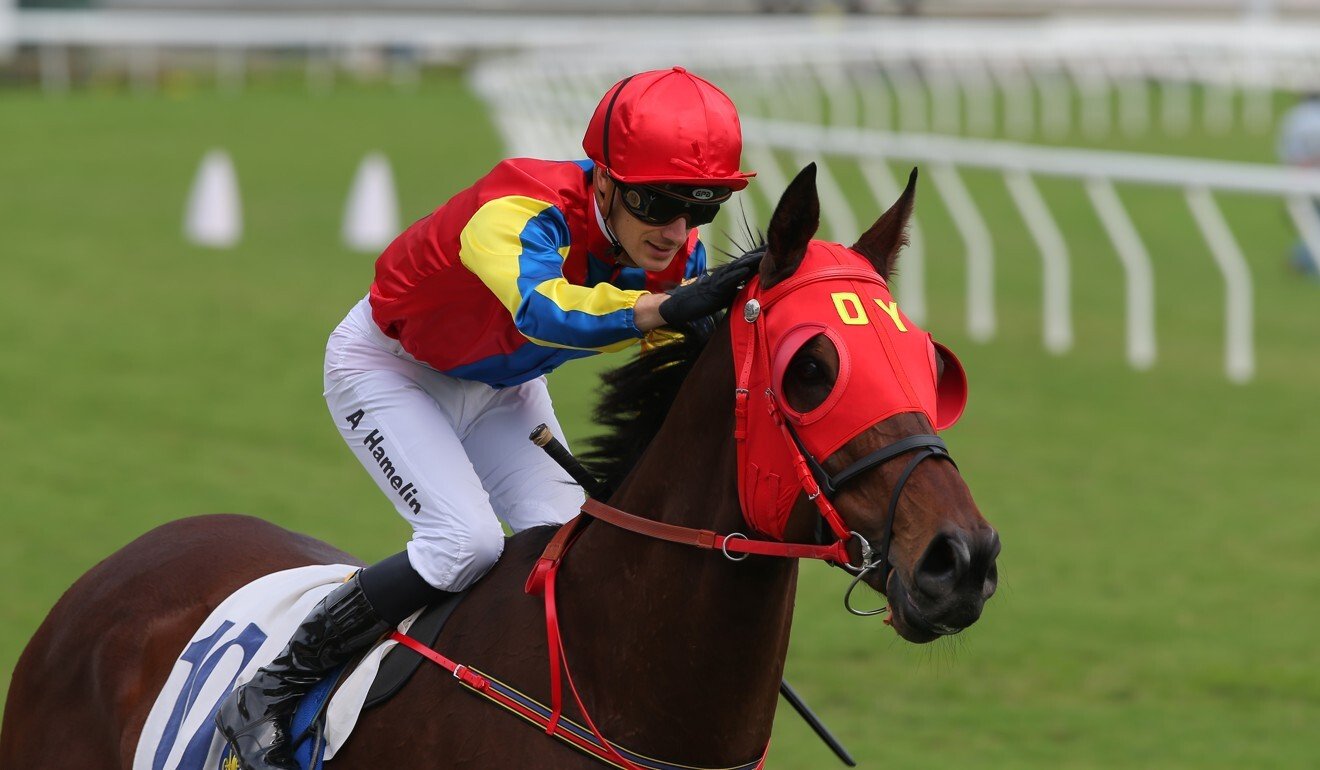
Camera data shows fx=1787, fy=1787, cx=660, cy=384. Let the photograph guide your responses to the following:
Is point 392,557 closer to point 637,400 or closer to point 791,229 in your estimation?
point 637,400

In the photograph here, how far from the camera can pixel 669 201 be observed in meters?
3.38

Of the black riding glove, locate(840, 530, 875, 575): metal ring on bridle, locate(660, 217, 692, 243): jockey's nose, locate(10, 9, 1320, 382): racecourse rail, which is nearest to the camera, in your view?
locate(840, 530, 875, 575): metal ring on bridle

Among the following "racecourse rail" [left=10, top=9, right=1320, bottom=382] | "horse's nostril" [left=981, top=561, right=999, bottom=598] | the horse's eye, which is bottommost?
"racecourse rail" [left=10, top=9, right=1320, bottom=382]

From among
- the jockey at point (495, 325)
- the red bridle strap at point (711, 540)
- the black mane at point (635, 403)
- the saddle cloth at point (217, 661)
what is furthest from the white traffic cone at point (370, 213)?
the red bridle strap at point (711, 540)

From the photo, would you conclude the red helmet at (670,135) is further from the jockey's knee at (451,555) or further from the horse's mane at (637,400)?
the jockey's knee at (451,555)

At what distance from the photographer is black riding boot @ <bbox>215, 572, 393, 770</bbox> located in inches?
141

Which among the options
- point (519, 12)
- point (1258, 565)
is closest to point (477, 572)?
point (1258, 565)

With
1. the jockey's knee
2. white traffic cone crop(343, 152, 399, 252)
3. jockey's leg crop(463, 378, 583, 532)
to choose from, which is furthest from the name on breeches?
white traffic cone crop(343, 152, 399, 252)

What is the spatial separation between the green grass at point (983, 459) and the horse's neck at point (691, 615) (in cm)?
66

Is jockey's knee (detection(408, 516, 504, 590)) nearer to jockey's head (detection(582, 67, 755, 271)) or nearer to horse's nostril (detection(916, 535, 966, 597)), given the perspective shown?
jockey's head (detection(582, 67, 755, 271))

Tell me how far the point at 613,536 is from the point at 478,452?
2.49ft

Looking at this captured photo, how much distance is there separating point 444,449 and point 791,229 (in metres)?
1.10

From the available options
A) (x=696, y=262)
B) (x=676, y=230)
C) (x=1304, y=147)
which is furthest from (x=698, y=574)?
(x=1304, y=147)

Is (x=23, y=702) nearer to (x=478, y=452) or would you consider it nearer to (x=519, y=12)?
(x=478, y=452)
